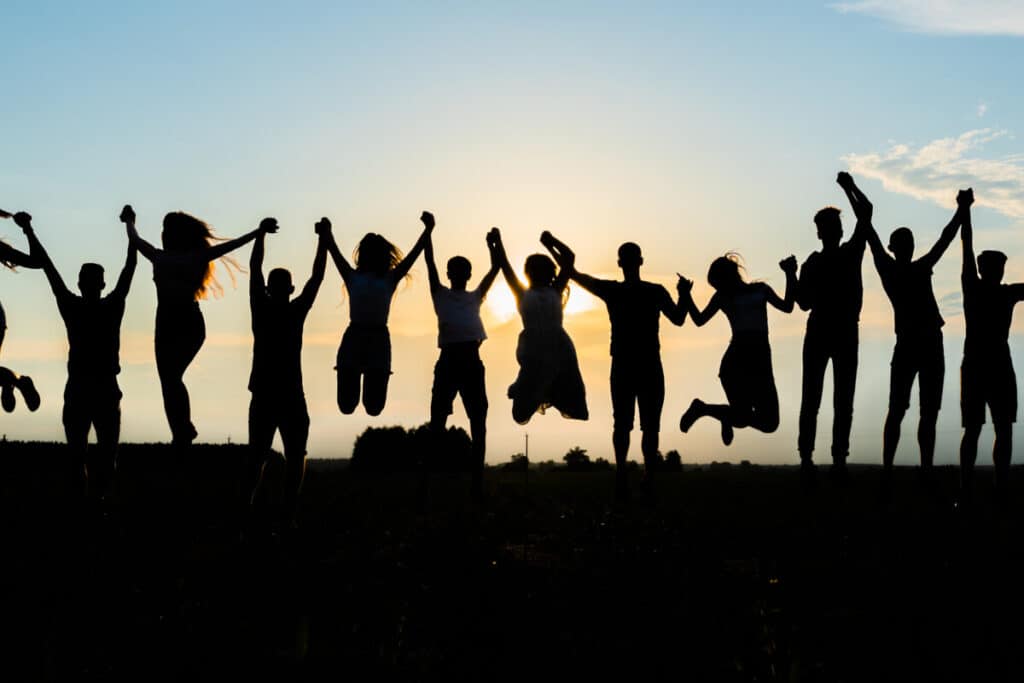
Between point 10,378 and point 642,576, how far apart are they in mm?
8751

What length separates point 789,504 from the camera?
11.3m

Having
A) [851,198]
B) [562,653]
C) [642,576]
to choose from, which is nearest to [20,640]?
[562,653]

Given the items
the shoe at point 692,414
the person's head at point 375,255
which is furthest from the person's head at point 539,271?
the shoe at point 692,414

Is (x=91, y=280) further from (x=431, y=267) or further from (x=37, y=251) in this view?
(x=431, y=267)

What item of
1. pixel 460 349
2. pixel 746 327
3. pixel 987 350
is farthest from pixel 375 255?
pixel 987 350

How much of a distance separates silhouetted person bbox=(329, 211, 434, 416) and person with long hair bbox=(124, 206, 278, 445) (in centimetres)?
115

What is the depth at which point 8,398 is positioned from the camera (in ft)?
40.0

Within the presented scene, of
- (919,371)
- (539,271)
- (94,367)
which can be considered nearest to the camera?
(94,367)

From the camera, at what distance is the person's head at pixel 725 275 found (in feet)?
40.1

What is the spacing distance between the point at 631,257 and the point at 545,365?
159cm

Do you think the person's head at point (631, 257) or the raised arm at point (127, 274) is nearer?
the raised arm at point (127, 274)

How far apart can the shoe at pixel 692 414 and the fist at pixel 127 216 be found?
6.76 metres

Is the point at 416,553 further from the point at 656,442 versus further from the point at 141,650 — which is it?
the point at 656,442

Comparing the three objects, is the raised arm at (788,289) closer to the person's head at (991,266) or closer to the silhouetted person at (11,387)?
the person's head at (991,266)
